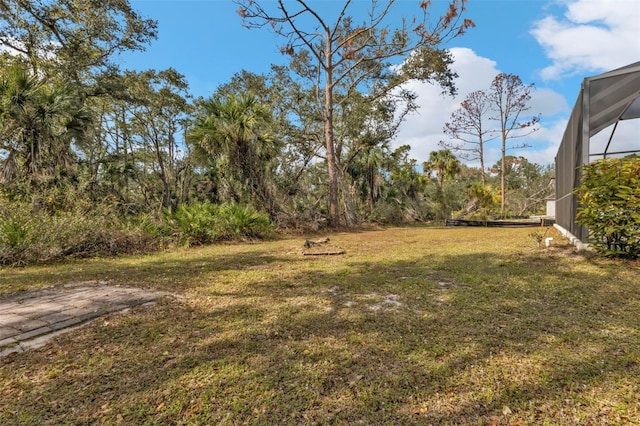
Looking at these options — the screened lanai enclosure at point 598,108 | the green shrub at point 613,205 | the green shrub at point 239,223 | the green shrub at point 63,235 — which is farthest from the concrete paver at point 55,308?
the screened lanai enclosure at point 598,108

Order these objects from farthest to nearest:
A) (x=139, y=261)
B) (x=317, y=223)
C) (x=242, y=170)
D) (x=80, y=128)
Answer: (x=317, y=223) < (x=242, y=170) < (x=80, y=128) < (x=139, y=261)

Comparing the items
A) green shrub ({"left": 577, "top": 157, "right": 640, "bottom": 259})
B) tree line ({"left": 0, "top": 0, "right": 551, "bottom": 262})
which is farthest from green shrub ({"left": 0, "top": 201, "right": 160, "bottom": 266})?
green shrub ({"left": 577, "top": 157, "right": 640, "bottom": 259})

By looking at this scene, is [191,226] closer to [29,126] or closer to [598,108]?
[29,126]

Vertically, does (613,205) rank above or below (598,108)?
below

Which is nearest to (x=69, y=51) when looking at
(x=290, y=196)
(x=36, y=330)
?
(x=290, y=196)

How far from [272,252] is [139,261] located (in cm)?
251

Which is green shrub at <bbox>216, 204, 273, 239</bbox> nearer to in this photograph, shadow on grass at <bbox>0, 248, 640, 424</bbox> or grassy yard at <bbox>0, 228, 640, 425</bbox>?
grassy yard at <bbox>0, 228, 640, 425</bbox>

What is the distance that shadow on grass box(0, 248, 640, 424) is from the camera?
57.5 inches

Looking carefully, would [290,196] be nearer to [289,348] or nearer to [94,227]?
[94,227]

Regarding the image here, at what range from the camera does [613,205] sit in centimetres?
423

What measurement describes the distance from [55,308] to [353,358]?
108 inches

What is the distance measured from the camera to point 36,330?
2316 millimetres

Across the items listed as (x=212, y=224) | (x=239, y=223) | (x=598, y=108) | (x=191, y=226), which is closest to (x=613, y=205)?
(x=598, y=108)

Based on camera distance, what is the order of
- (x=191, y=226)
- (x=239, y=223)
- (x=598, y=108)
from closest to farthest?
1. (x=598, y=108)
2. (x=191, y=226)
3. (x=239, y=223)
